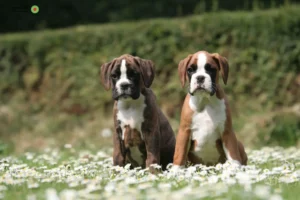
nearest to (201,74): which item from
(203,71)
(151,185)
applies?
(203,71)

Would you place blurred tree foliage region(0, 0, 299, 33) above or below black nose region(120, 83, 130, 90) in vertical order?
above

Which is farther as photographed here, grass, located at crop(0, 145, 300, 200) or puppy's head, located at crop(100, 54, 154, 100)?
puppy's head, located at crop(100, 54, 154, 100)

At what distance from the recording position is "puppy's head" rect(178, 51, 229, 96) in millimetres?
6312

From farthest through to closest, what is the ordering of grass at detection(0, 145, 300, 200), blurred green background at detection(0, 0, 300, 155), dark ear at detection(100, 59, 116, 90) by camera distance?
1. blurred green background at detection(0, 0, 300, 155)
2. dark ear at detection(100, 59, 116, 90)
3. grass at detection(0, 145, 300, 200)

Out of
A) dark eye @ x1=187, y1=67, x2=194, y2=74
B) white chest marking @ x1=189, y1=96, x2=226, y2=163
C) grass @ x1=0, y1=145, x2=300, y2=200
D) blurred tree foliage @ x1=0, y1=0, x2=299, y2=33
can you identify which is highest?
blurred tree foliage @ x1=0, y1=0, x2=299, y2=33

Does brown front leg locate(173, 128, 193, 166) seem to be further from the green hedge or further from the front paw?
the green hedge

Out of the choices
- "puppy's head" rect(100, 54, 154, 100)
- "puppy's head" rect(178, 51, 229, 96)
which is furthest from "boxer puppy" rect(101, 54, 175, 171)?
"puppy's head" rect(178, 51, 229, 96)

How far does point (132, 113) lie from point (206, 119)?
78 cm

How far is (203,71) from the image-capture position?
6391 millimetres

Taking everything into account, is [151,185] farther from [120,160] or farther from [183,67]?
[183,67]

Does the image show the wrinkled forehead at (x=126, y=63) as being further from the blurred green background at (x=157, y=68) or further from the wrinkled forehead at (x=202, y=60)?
the blurred green background at (x=157, y=68)

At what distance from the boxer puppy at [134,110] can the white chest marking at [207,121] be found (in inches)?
16.9

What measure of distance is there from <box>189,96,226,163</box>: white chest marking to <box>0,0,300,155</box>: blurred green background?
4391 mm

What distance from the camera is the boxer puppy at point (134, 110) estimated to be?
21.4 ft
